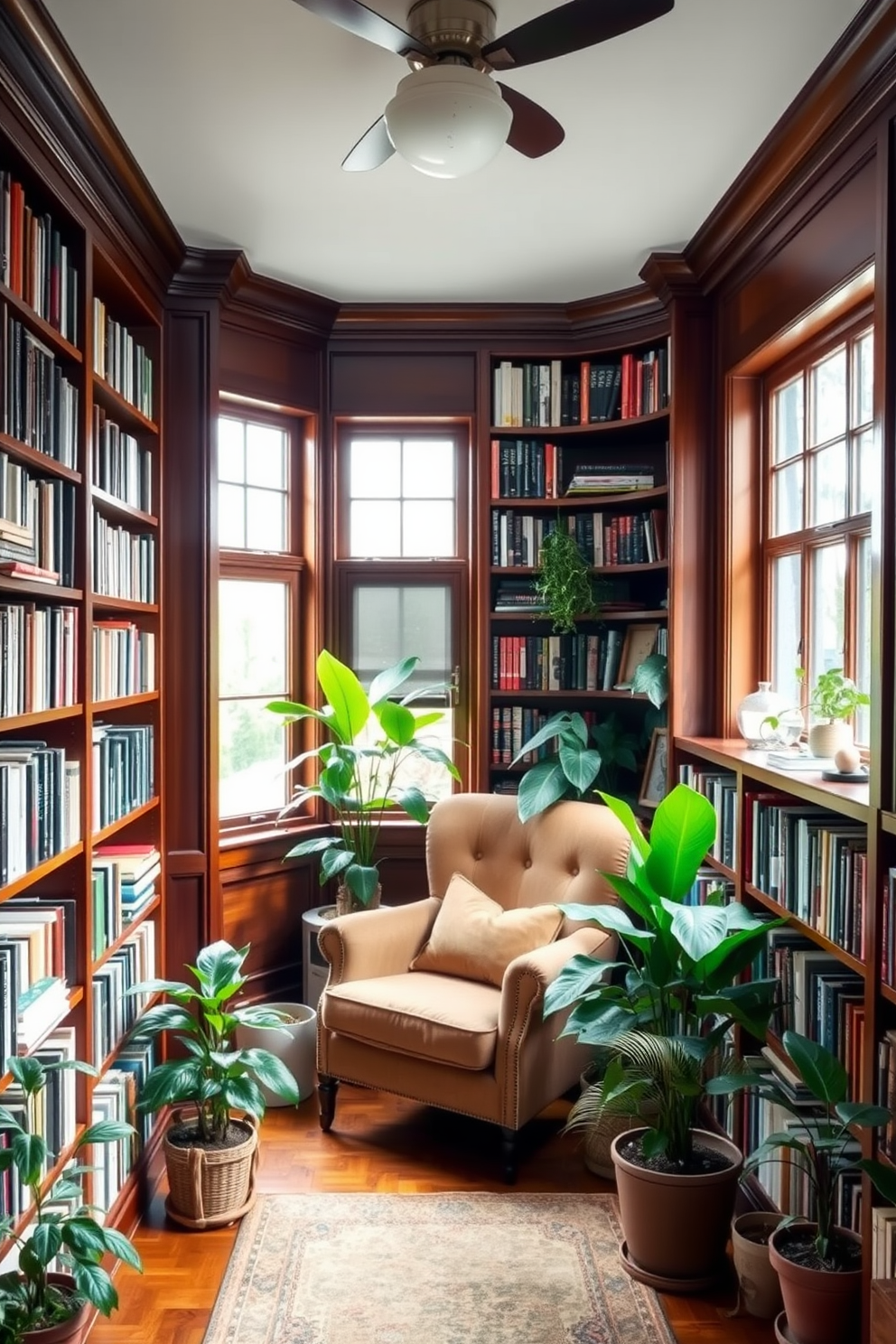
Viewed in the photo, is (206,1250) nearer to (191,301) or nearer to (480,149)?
(480,149)

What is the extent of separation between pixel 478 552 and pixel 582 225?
1.28 m

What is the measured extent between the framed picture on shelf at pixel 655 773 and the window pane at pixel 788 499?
828 millimetres

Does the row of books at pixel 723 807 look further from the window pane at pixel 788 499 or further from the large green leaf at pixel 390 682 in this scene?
the large green leaf at pixel 390 682

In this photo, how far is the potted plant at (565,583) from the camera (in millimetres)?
3922

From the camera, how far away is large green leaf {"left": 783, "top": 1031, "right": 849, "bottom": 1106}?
2.09 m

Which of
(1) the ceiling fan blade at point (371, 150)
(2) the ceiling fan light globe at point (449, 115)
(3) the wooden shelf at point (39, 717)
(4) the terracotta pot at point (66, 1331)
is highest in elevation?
(1) the ceiling fan blade at point (371, 150)

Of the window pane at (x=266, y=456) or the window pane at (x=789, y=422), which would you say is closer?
the window pane at (x=789, y=422)

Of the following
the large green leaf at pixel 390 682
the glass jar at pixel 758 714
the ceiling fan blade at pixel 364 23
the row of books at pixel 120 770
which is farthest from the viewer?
the large green leaf at pixel 390 682

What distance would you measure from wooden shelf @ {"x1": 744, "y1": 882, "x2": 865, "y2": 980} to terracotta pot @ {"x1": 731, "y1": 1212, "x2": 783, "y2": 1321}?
2.18 ft

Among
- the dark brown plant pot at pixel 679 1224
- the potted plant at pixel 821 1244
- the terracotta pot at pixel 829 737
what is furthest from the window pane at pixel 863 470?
the dark brown plant pot at pixel 679 1224

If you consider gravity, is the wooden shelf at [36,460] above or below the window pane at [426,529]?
below

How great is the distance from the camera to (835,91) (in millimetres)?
2344

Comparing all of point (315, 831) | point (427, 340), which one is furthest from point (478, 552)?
point (315, 831)

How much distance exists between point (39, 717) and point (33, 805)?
0.59 ft
